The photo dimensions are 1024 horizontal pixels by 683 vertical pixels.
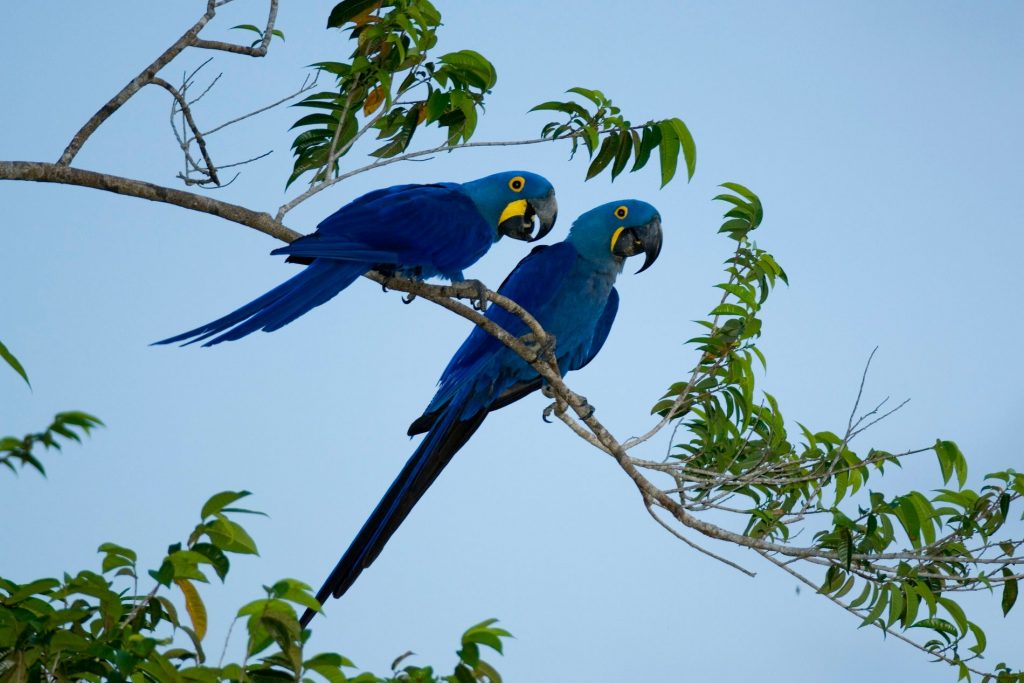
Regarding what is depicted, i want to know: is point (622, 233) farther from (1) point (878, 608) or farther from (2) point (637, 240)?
(1) point (878, 608)

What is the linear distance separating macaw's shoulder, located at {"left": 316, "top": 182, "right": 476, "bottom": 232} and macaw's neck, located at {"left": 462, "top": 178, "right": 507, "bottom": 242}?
0.04 metres

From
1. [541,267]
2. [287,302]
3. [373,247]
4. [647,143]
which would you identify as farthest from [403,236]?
[541,267]

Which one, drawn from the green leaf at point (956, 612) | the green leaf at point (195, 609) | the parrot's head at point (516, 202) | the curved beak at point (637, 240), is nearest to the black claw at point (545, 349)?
the parrot's head at point (516, 202)

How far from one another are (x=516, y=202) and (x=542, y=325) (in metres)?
0.54

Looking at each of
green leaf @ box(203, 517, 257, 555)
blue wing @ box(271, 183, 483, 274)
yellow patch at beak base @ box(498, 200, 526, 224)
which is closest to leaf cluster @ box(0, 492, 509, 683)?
green leaf @ box(203, 517, 257, 555)

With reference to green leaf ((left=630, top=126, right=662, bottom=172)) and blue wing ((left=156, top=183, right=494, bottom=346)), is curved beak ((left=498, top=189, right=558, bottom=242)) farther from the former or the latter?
green leaf ((left=630, top=126, right=662, bottom=172))

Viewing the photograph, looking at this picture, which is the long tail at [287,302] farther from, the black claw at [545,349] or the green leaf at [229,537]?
the black claw at [545,349]

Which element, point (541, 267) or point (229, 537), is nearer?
point (229, 537)

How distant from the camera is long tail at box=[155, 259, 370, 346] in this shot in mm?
2377

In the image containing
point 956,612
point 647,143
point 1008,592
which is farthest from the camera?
point 647,143

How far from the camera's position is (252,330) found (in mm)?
2480

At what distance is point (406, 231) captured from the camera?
10.1 ft

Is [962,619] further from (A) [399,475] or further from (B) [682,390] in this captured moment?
(A) [399,475]

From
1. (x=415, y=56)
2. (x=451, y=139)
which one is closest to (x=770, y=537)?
(x=451, y=139)
